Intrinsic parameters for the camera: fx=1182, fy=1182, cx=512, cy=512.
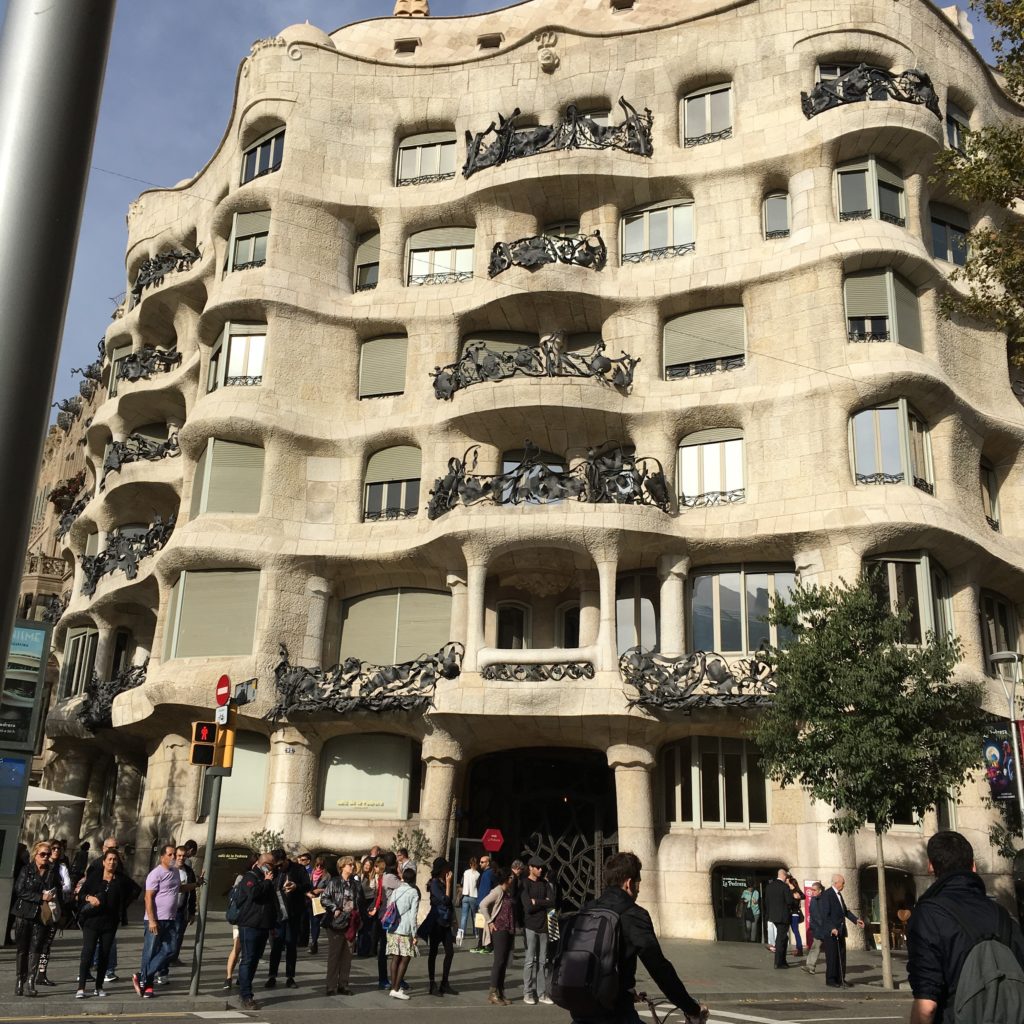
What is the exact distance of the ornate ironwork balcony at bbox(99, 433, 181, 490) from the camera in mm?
32375

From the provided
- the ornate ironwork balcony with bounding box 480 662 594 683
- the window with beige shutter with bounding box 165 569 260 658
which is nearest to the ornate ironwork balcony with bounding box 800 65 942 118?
the ornate ironwork balcony with bounding box 480 662 594 683

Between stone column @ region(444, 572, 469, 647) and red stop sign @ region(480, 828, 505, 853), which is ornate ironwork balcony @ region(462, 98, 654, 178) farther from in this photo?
red stop sign @ region(480, 828, 505, 853)

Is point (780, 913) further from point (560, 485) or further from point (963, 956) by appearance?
point (963, 956)

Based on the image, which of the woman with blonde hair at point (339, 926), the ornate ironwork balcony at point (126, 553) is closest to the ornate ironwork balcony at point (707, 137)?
the ornate ironwork balcony at point (126, 553)

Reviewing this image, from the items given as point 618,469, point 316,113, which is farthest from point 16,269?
point 316,113

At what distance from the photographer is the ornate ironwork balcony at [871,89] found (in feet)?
88.3

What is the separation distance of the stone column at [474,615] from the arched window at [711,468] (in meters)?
4.96

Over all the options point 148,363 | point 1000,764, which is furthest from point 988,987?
point 148,363

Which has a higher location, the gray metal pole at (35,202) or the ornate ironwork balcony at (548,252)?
the ornate ironwork balcony at (548,252)

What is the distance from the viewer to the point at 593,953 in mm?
5836

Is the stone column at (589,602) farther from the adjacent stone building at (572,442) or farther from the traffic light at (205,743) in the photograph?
the traffic light at (205,743)

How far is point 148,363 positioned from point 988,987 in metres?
32.3

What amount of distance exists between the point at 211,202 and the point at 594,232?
12.3 meters

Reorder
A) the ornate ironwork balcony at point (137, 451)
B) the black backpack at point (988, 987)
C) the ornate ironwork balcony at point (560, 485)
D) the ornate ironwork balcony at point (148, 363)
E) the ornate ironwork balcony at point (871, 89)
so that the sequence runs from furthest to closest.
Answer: the ornate ironwork balcony at point (148, 363) → the ornate ironwork balcony at point (137, 451) → the ornate ironwork balcony at point (871, 89) → the ornate ironwork balcony at point (560, 485) → the black backpack at point (988, 987)
